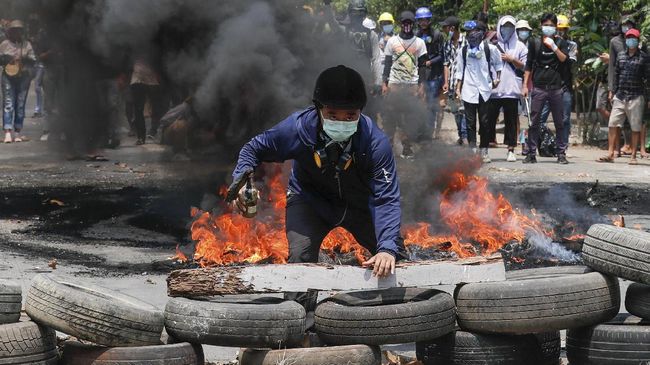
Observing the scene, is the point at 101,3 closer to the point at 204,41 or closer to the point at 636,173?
the point at 204,41

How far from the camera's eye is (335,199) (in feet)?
20.1

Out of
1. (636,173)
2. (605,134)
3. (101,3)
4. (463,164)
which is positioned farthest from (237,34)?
(605,134)

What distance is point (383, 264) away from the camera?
5336mm

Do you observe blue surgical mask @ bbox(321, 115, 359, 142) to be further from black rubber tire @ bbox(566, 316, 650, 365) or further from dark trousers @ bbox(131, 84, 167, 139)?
dark trousers @ bbox(131, 84, 167, 139)

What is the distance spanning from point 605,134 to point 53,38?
34.0ft

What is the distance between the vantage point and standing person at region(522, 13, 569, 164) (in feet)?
50.0

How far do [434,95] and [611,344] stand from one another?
11.9 m

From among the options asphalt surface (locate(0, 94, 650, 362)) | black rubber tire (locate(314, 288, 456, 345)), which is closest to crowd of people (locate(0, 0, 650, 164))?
asphalt surface (locate(0, 94, 650, 362))

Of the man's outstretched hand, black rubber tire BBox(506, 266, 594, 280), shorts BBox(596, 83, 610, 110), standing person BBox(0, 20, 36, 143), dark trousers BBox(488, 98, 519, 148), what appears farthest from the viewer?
shorts BBox(596, 83, 610, 110)

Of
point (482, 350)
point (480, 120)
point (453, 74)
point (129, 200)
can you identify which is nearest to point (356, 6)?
point (453, 74)

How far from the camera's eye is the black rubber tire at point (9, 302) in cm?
524

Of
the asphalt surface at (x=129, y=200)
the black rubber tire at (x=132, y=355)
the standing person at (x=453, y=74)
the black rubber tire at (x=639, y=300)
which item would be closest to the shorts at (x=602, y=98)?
the asphalt surface at (x=129, y=200)

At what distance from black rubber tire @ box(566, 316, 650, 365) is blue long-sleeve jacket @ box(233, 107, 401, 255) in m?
1.14

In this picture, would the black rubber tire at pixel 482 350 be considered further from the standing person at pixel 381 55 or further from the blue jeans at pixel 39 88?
the blue jeans at pixel 39 88
